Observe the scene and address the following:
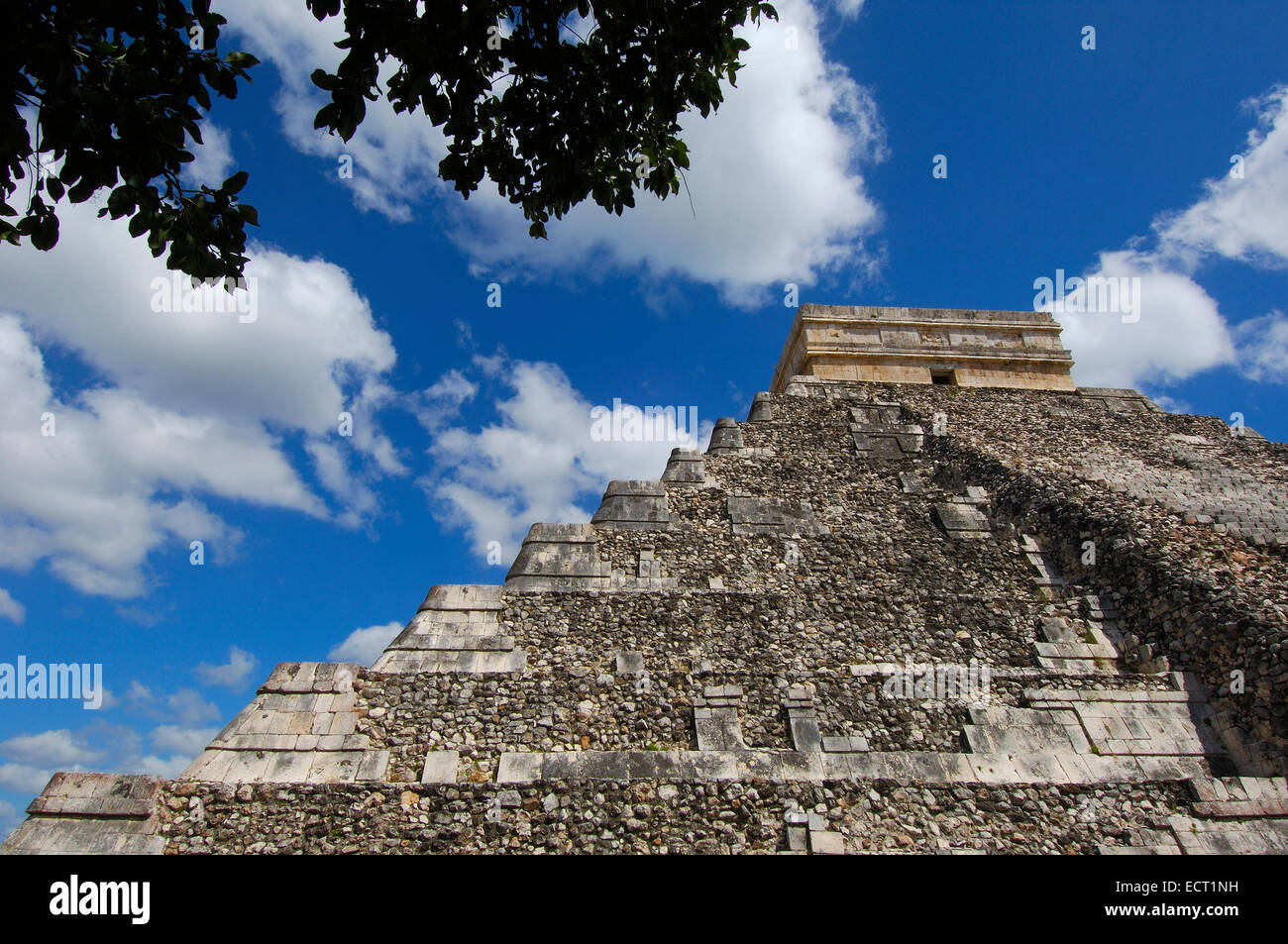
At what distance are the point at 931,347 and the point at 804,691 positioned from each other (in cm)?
1116

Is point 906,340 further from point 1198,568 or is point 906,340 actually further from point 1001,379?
point 1198,568

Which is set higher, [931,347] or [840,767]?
[931,347]

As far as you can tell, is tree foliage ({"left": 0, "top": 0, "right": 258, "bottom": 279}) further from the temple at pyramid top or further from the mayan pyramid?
the temple at pyramid top

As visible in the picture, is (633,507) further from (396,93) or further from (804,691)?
(396,93)

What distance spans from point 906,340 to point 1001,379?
2461 mm

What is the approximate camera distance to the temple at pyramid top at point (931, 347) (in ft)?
54.0

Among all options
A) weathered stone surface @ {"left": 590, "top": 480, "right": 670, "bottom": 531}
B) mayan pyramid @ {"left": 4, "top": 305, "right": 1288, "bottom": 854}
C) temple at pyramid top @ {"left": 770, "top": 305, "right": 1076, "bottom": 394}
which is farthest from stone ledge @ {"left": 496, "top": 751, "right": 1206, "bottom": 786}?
temple at pyramid top @ {"left": 770, "top": 305, "right": 1076, "bottom": 394}

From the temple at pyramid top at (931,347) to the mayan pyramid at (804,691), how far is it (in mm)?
4506

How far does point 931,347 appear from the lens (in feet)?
55.1

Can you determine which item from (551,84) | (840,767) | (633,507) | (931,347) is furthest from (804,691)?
(931,347)

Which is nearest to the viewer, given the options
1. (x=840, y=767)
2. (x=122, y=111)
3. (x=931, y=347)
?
(x=122, y=111)

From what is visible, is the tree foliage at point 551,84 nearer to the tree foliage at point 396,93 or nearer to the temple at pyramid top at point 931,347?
the tree foliage at point 396,93
